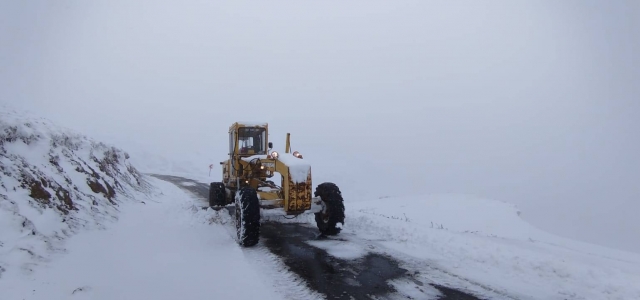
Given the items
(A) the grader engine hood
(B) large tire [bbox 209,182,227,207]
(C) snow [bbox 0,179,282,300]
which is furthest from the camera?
(B) large tire [bbox 209,182,227,207]

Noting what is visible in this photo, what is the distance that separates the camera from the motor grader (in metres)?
7.40

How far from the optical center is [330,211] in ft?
27.1

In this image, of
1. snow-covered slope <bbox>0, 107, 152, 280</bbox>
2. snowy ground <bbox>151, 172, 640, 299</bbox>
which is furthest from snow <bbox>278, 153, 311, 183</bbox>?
snow-covered slope <bbox>0, 107, 152, 280</bbox>

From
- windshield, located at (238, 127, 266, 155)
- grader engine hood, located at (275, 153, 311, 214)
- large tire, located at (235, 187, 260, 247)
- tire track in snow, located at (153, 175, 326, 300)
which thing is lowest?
tire track in snow, located at (153, 175, 326, 300)

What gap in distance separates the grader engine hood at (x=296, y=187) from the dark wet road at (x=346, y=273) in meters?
0.81

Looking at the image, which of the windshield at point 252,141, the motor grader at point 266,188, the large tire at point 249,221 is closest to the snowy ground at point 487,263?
the motor grader at point 266,188

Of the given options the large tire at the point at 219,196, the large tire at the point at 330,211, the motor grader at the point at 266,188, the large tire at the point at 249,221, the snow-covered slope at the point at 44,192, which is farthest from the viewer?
the large tire at the point at 219,196

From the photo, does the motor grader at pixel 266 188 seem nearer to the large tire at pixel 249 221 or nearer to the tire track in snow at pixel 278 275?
the large tire at pixel 249 221

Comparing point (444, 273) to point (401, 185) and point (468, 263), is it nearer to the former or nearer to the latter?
A: point (468, 263)

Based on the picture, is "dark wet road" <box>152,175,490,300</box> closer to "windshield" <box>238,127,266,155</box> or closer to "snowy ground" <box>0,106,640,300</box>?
"snowy ground" <box>0,106,640,300</box>

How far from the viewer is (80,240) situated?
6.13 metres

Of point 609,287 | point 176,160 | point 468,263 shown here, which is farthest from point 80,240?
point 176,160

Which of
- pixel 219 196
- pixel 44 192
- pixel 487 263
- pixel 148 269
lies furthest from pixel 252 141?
pixel 487 263

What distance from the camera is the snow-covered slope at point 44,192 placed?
5000mm
